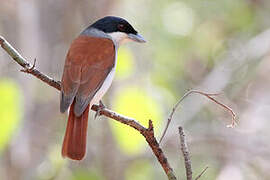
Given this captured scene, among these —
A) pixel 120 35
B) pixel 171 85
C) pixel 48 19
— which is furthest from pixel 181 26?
pixel 120 35

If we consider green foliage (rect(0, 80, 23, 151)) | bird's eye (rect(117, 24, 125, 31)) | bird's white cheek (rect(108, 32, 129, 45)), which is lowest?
green foliage (rect(0, 80, 23, 151))

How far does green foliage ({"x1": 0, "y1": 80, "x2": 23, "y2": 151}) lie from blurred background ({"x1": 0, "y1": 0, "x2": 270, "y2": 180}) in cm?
80


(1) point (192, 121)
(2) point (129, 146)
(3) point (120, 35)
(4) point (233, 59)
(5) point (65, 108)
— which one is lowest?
(5) point (65, 108)

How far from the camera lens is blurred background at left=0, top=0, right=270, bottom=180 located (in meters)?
5.89

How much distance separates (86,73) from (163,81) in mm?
2346

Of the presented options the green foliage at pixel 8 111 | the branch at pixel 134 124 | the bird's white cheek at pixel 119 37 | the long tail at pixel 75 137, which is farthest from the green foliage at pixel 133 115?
the branch at pixel 134 124

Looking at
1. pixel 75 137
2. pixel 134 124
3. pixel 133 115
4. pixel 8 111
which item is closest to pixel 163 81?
pixel 133 115

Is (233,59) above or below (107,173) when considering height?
above

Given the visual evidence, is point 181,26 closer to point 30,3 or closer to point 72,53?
point 30,3

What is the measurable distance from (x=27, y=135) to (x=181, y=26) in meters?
2.19

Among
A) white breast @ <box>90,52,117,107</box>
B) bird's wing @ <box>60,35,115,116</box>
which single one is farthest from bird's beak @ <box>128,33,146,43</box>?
white breast @ <box>90,52,117,107</box>

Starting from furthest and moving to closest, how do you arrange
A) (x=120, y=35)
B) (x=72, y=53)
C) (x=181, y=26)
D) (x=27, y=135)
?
1. (x=181, y=26)
2. (x=27, y=135)
3. (x=120, y=35)
4. (x=72, y=53)

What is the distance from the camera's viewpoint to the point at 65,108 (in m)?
3.70

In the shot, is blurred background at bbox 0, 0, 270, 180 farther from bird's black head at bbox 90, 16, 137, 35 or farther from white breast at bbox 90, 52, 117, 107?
white breast at bbox 90, 52, 117, 107
